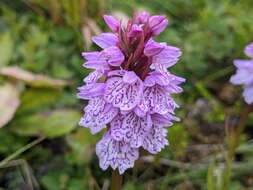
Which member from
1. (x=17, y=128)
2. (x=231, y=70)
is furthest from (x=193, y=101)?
(x=17, y=128)

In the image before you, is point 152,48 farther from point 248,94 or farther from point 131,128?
point 248,94

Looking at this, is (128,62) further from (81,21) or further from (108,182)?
(81,21)

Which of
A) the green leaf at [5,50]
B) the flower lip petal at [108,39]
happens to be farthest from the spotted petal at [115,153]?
the green leaf at [5,50]

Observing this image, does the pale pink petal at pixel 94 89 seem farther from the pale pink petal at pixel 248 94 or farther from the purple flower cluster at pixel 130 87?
the pale pink petal at pixel 248 94

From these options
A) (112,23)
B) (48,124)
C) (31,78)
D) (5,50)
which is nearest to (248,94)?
(112,23)

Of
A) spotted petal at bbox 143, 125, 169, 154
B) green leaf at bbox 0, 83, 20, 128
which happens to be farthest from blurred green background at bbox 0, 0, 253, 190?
spotted petal at bbox 143, 125, 169, 154

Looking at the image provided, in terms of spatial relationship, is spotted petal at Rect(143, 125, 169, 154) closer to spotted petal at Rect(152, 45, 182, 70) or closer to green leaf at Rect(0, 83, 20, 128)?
spotted petal at Rect(152, 45, 182, 70)
